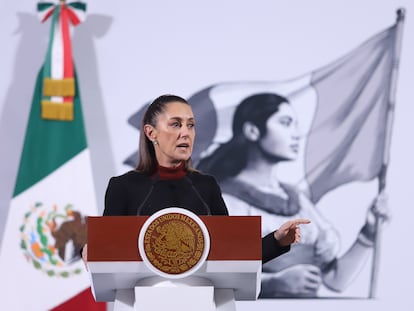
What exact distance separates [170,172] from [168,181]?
3 cm

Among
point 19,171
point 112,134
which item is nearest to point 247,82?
point 112,134

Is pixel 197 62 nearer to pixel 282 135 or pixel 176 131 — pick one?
pixel 282 135

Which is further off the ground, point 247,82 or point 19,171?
point 247,82

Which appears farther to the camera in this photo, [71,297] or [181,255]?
[71,297]

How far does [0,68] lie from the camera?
16.3ft

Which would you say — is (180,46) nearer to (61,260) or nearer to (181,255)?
(61,260)

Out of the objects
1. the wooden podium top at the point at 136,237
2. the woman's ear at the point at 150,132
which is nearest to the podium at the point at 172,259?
the wooden podium top at the point at 136,237

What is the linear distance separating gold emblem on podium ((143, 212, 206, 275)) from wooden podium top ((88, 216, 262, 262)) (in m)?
0.03

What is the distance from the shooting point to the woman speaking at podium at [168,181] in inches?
97.0

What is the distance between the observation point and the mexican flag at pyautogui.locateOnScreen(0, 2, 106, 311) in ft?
15.8

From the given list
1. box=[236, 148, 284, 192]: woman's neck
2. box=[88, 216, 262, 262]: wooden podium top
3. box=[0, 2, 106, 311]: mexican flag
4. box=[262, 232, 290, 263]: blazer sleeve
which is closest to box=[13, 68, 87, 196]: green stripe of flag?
box=[0, 2, 106, 311]: mexican flag

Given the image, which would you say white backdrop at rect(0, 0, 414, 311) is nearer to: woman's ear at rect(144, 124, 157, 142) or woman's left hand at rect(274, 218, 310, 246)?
woman's ear at rect(144, 124, 157, 142)

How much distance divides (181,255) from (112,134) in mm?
2879

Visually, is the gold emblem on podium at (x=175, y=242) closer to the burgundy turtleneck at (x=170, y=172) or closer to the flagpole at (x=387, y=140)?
the burgundy turtleneck at (x=170, y=172)
